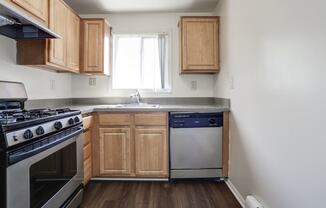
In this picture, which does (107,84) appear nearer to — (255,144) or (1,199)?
(255,144)

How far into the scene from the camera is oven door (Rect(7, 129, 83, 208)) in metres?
1.33

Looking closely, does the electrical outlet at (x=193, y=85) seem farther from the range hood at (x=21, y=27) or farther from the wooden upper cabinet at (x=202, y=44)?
the range hood at (x=21, y=27)

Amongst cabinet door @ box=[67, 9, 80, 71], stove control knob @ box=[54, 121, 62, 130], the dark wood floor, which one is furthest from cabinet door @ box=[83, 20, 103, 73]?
stove control knob @ box=[54, 121, 62, 130]

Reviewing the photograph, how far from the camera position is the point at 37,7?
2.13m

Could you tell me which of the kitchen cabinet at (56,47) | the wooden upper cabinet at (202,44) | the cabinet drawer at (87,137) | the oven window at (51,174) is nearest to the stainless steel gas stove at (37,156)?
the oven window at (51,174)

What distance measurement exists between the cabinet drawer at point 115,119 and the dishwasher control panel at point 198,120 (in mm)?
558

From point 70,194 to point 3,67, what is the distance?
1.19 metres

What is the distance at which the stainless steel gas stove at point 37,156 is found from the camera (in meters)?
1.27

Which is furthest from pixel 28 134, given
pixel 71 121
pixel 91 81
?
pixel 91 81

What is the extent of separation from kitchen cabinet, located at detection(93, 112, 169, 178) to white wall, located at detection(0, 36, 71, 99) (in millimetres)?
768

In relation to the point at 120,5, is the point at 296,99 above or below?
below

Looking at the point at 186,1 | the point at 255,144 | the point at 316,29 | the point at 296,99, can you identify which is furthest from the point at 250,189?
the point at 186,1

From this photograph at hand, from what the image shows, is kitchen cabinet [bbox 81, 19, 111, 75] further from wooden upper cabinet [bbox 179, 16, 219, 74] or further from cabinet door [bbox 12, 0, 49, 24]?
wooden upper cabinet [bbox 179, 16, 219, 74]

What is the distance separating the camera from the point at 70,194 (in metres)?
2.03
